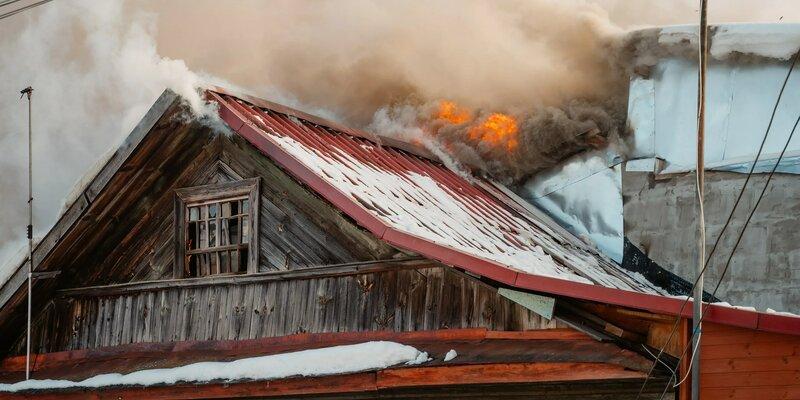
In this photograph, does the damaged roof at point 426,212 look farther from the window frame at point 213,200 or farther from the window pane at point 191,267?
the window pane at point 191,267

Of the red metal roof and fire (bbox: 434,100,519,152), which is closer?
the red metal roof

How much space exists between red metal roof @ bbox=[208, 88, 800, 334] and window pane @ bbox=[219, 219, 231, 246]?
45.1 inches

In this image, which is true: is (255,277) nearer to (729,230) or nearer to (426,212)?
(426,212)

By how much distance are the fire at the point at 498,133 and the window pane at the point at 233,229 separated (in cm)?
507

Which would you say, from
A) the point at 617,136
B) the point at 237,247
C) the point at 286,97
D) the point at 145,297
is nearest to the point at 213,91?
the point at 237,247

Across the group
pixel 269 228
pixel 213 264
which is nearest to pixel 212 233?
pixel 213 264

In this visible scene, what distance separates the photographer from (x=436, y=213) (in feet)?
42.7

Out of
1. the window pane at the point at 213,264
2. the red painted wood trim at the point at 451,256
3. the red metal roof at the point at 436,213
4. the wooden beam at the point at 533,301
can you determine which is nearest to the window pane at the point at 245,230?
the window pane at the point at 213,264

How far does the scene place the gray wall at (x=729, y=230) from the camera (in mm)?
14703

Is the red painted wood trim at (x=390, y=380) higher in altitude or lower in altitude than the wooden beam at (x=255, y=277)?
lower

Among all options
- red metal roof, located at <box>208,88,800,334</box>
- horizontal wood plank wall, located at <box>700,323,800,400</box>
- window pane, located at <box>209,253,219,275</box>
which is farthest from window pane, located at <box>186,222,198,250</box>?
horizontal wood plank wall, located at <box>700,323,800,400</box>

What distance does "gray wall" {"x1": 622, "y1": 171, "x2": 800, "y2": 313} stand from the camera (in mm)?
14703

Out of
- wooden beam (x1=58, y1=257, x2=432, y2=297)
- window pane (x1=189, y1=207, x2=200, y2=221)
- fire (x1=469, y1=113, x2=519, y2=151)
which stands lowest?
wooden beam (x1=58, y1=257, x2=432, y2=297)

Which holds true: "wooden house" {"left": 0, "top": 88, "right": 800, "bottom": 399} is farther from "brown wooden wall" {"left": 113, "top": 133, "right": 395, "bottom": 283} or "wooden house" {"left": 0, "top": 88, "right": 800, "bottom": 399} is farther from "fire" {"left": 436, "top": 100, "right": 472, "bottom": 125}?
"fire" {"left": 436, "top": 100, "right": 472, "bottom": 125}
